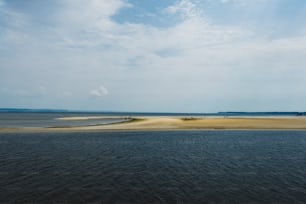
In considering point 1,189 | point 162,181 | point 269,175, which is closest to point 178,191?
point 162,181

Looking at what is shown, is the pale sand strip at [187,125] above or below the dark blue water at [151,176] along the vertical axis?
above

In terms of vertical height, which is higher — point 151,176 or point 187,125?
point 187,125

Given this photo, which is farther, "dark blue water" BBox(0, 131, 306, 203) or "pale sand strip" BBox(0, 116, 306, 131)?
"pale sand strip" BBox(0, 116, 306, 131)

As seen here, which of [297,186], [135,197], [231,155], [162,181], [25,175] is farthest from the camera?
[231,155]

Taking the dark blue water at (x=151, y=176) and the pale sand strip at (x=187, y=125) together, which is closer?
the dark blue water at (x=151, y=176)

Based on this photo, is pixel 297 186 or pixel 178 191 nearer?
pixel 178 191

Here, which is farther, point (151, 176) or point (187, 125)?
point (187, 125)

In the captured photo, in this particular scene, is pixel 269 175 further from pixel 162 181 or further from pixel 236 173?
pixel 162 181

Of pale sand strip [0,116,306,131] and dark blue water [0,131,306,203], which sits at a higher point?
pale sand strip [0,116,306,131]
